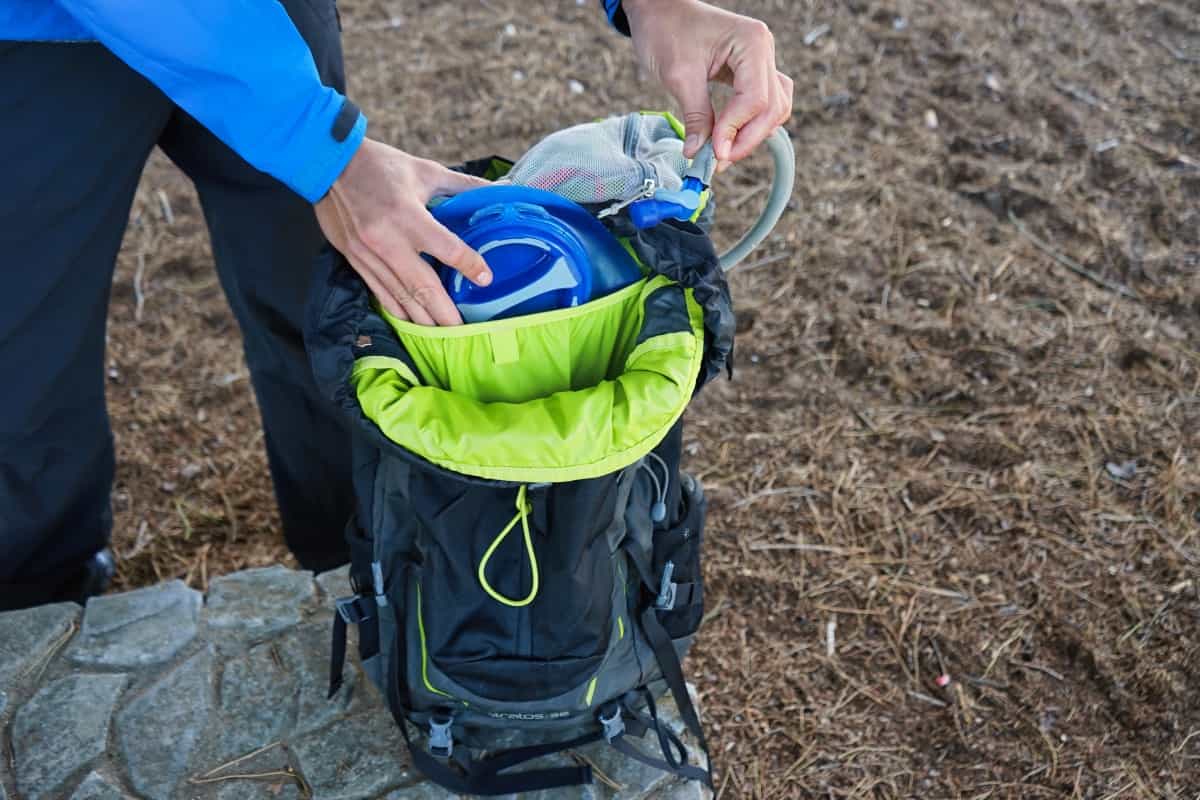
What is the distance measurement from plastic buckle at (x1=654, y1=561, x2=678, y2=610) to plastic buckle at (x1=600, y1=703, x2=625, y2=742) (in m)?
0.17

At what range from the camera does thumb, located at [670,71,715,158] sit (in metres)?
1.27

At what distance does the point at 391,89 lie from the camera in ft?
11.0

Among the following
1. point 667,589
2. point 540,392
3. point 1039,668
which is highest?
point 540,392

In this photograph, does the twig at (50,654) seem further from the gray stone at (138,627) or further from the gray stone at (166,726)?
the gray stone at (166,726)

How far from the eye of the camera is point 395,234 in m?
1.13

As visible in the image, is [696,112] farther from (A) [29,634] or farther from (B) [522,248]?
(A) [29,634]

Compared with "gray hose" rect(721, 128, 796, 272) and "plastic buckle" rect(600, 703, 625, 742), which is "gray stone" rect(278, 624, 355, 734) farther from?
"gray hose" rect(721, 128, 796, 272)

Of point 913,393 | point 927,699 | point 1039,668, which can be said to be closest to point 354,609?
point 927,699

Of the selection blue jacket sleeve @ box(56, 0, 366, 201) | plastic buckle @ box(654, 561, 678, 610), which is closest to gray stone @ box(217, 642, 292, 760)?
plastic buckle @ box(654, 561, 678, 610)

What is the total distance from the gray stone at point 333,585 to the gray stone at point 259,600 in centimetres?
2

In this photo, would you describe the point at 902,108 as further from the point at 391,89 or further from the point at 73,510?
the point at 73,510

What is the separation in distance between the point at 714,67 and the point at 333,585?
1.11 metres

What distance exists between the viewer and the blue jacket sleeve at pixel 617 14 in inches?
54.4

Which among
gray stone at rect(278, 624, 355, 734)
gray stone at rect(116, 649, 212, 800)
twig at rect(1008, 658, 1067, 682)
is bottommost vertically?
twig at rect(1008, 658, 1067, 682)
